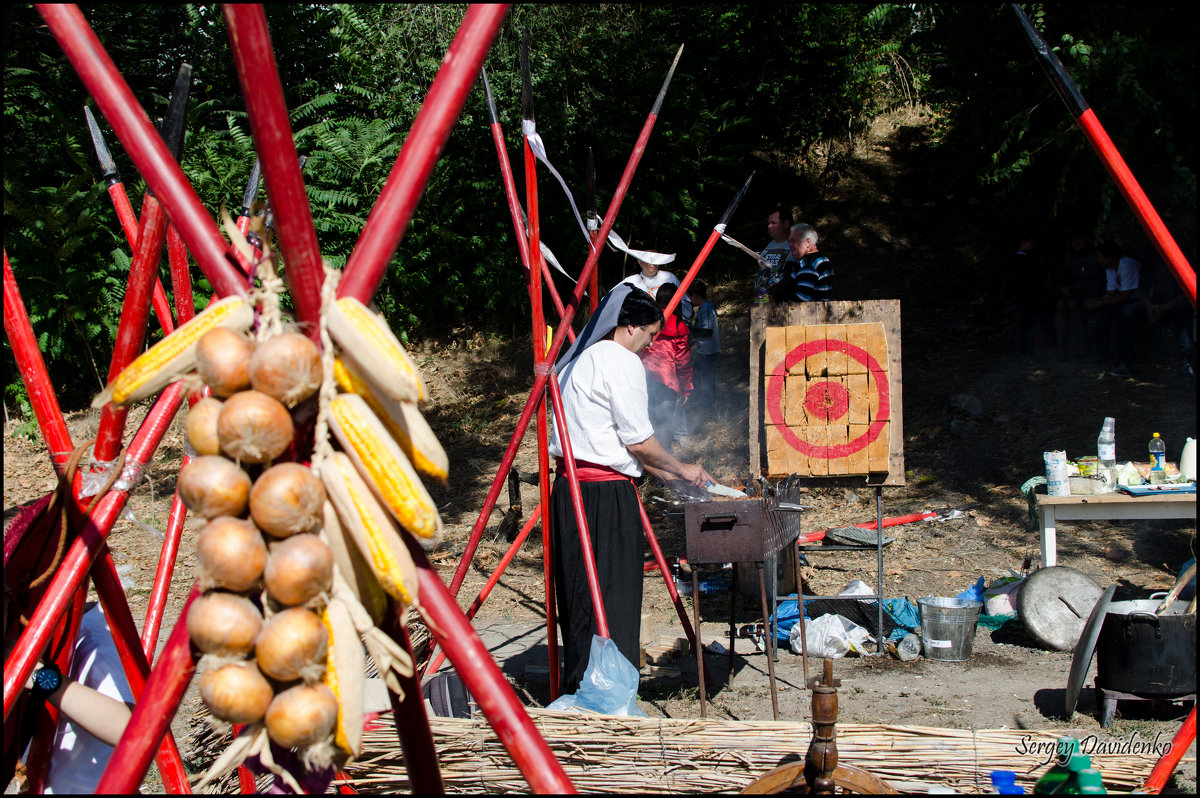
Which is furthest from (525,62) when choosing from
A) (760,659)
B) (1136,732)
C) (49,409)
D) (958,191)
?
(958,191)

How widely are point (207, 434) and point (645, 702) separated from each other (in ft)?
12.3

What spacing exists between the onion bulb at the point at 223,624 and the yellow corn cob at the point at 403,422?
0.31 meters

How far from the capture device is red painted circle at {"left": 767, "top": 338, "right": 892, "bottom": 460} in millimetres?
4887

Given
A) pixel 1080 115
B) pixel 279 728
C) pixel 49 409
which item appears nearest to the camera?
pixel 279 728

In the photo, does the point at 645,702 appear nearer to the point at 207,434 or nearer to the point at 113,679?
the point at 113,679

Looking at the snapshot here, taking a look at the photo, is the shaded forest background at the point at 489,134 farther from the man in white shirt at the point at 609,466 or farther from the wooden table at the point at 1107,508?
the man in white shirt at the point at 609,466

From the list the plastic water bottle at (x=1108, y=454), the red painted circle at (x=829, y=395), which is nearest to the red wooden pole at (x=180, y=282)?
the red painted circle at (x=829, y=395)

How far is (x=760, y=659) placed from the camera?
5105 mm

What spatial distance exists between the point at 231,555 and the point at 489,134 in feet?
34.8

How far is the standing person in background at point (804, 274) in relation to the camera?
583cm

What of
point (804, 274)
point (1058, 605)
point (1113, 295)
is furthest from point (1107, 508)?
point (1113, 295)

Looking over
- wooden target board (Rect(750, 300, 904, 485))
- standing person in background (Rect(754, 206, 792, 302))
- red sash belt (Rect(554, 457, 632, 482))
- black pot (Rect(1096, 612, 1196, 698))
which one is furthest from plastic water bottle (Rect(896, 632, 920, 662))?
standing person in background (Rect(754, 206, 792, 302))

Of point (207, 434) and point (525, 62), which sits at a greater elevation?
point (525, 62)

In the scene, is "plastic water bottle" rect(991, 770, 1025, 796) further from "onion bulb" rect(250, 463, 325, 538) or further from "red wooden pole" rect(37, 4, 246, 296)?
"red wooden pole" rect(37, 4, 246, 296)
